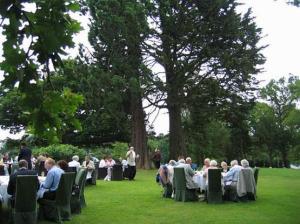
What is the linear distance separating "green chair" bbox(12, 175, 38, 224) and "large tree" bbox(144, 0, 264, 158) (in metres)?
19.1

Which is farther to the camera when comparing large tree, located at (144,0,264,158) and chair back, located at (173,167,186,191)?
large tree, located at (144,0,264,158)

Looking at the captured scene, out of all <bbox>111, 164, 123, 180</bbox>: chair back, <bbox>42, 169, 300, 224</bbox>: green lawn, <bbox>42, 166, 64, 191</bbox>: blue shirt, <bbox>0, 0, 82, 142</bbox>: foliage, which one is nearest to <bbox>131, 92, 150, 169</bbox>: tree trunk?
<bbox>111, 164, 123, 180</bbox>: chair back

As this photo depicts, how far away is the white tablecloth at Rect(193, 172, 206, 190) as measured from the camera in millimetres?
14398

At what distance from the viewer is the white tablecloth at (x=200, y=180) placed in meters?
14.4

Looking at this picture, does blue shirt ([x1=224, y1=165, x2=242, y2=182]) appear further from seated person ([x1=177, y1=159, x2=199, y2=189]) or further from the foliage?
the foliage

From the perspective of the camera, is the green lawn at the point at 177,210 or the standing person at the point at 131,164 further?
the standing person at the point at 131,164

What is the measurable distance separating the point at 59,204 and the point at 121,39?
19.8 meters

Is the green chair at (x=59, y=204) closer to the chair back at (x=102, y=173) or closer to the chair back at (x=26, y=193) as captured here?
the chair back at (x=26, y=193)

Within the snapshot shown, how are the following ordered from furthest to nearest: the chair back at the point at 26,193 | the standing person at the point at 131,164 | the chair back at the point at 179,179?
the standing person at the point at 131,164 → the chair back at the point at 179,179 → the chair back at the point at 26,193

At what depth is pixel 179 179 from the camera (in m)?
14.3

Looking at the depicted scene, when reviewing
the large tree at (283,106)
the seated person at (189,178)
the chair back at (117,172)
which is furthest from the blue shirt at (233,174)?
the large tree at (283,106)

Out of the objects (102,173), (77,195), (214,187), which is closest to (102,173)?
(102,173)

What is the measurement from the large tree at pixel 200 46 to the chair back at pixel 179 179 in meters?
13.8

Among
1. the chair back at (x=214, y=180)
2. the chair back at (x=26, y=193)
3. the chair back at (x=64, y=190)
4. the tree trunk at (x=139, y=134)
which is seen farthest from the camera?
the tree trunk at (x=139, y=134)
